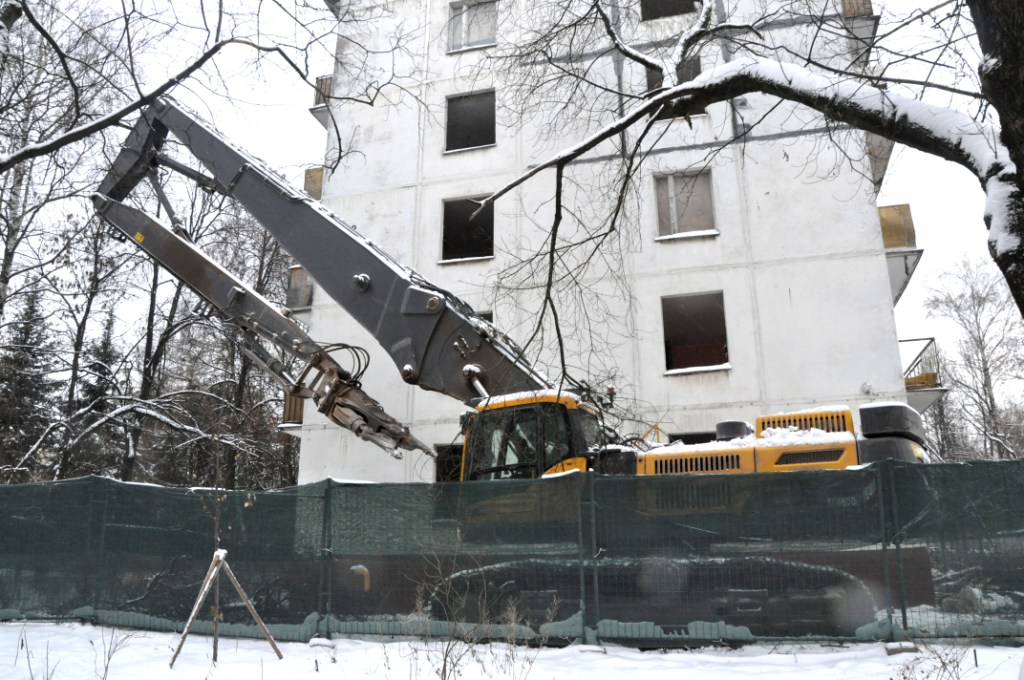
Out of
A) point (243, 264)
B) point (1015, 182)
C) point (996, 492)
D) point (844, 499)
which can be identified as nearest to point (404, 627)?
point (844, 499)

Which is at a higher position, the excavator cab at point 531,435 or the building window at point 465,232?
the building window at point 465,232

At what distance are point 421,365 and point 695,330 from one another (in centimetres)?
1204

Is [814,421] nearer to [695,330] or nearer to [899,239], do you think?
Answer: [899,239]

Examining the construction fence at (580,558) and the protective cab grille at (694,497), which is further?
the protective cab grille at (694,497)

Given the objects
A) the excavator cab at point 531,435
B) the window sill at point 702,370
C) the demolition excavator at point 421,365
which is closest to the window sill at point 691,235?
the window sill at point 702,370

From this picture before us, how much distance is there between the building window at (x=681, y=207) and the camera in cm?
1930

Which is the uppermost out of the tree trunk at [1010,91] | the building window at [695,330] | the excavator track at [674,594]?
the building window at [695,330]

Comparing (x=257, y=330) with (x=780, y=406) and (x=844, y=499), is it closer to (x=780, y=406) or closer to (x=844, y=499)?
(x=844, y=499)

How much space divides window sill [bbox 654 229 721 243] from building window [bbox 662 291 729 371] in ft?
4.26

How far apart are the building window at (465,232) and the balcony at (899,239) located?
352 inches

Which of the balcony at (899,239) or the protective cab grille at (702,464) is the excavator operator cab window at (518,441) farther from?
the balcony at (899,239)

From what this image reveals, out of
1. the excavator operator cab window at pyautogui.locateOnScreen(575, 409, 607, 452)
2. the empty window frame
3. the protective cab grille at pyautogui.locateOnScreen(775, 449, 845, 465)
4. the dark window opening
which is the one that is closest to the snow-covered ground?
the protective cab grille at pyautogui.locateOnScreen(775, 449, 845, 465)

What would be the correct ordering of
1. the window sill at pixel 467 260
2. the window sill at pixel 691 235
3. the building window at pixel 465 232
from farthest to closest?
the building window at pixel 465 232 → the window sill at pixel 467 260 → the window sill at pixel 691 235

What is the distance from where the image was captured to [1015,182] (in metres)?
5.16
